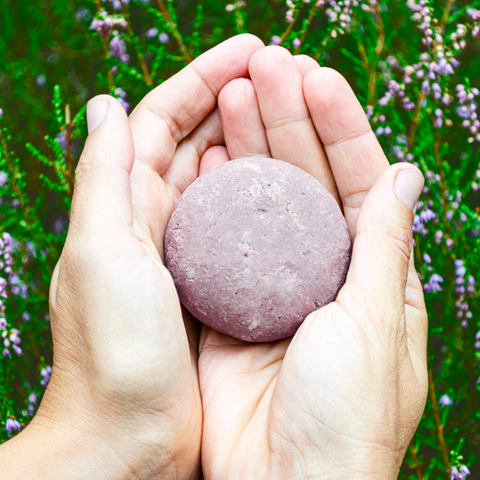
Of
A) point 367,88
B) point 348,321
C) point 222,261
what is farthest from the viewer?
point 367,88

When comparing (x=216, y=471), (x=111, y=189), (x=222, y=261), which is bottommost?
(x=216, y=471)

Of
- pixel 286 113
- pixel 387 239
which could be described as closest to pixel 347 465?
pixel 387 239

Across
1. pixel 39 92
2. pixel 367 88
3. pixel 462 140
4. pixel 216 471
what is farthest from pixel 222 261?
pixel 39 92

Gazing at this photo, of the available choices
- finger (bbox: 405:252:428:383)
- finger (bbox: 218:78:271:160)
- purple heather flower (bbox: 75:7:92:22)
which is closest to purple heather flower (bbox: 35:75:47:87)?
purple heather flower (bbox: 75:7:92:22)

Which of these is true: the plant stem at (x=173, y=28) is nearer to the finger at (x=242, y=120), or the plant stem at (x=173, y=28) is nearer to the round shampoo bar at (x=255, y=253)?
the finger at (x=242, y=120)

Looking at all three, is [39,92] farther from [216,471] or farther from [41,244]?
[216,471]

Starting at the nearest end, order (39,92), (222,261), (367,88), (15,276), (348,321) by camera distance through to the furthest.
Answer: (348,321), (222,261), (15,276), (367,88), (39,92)
